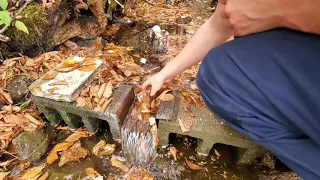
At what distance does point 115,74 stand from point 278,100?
1694mm

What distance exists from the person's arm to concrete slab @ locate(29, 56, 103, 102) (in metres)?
0.65

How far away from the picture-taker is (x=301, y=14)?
46.9 inches

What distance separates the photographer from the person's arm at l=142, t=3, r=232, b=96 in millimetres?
1784

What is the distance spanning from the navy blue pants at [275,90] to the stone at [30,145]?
1636 mm

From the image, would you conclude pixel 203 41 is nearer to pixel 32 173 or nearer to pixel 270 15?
pixel 270 15

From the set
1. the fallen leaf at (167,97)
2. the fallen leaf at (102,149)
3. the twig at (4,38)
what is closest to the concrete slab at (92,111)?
the fallen leaf at (102,149)

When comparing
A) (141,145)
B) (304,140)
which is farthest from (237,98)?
(141,145)

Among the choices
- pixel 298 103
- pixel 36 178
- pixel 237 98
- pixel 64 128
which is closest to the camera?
pixel 298 103

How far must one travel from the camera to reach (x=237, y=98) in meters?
1.31

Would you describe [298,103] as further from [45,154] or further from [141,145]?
[45,154]

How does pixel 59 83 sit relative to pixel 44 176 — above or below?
above

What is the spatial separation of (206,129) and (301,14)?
3.54ft

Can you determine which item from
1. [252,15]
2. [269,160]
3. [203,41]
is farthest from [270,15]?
[269,160]

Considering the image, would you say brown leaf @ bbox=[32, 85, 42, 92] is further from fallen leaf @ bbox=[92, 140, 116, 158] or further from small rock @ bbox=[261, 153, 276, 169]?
small rock @ bbox=[261, 153, 276, 169]
